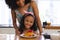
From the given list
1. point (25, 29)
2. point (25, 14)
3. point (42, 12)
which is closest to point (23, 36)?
point (25, 29)

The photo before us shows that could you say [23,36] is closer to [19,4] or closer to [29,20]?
[29,20]

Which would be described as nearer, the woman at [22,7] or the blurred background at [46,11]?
the woman at [22,7]

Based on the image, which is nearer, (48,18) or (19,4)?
(19,4)

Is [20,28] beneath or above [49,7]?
beneath

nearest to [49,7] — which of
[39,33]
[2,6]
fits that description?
[2,6]

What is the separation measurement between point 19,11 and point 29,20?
0.10m

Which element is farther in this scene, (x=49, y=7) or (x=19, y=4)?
(x=49, y=7)

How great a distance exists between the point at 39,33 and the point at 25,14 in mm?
192

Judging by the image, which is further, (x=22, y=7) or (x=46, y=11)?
(x=46, y=11)

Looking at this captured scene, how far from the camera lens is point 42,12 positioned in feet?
9.84

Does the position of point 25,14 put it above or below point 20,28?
above

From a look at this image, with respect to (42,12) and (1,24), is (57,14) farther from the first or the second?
(1,24)

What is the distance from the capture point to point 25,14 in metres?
1.03

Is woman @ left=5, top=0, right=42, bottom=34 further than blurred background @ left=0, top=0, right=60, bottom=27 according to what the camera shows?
No
